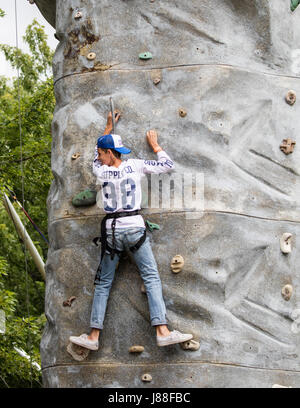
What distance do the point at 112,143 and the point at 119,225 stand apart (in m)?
0.82

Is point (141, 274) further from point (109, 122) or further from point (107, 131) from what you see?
point (109, 122)

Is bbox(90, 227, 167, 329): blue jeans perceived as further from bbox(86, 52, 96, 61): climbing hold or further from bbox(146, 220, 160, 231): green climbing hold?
bbox(86, 52, 96, 61): climbing hold

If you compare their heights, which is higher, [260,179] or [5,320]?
[260,179]

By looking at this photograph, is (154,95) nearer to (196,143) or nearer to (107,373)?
(196,143)

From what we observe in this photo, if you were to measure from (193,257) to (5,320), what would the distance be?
7.80 meters

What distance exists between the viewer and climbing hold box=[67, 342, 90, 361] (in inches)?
384

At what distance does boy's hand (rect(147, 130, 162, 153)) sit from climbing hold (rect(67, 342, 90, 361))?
2140 mm

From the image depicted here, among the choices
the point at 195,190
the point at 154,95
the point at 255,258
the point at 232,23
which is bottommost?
the point at 255,258

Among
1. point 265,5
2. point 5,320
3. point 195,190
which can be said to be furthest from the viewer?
point 5,320

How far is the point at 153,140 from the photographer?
9922 millimetres

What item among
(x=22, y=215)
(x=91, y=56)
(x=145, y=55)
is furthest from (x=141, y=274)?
(x=22, y=215)

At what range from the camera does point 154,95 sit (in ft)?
33.3

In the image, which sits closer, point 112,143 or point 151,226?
point 112,143
